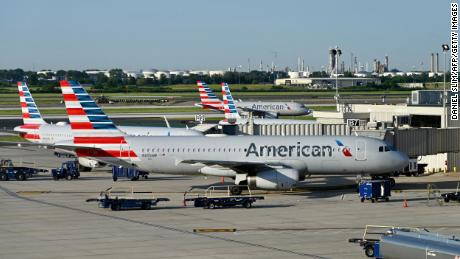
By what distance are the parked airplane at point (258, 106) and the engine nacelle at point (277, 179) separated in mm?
80530

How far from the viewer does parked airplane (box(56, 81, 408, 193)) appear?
198 ft

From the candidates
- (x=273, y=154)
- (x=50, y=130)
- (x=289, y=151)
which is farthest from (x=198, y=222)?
(x=50, y=130)

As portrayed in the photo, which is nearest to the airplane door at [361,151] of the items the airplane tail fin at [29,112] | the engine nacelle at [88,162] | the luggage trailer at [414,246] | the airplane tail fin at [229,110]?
the engine nacelle at [88,162]

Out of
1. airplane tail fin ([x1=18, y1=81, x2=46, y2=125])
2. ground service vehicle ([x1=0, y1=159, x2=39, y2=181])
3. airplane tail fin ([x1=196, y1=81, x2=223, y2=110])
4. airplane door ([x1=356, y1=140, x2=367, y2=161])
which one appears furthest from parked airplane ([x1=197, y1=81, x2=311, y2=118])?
airplane door ([x1=356, y1=140, x2=367, y2=161])

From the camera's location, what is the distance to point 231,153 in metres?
62.2

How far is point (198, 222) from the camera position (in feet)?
157

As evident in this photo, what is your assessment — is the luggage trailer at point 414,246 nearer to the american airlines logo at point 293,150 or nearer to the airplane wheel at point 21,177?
the american airlines logo at point 293,150

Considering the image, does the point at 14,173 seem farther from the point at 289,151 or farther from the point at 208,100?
the point at 208,100

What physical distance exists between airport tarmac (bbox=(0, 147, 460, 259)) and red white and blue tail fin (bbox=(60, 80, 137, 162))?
2.98 metres

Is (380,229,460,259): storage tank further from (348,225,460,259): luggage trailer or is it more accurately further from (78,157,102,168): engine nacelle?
(78,157,102,168): engine nacelle


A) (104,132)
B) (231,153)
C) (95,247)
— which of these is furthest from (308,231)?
(104,132)

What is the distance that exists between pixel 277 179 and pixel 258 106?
3311 inches

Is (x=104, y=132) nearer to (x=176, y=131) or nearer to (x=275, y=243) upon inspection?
(x=176, y=131)

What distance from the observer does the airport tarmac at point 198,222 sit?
39469 millimetres
